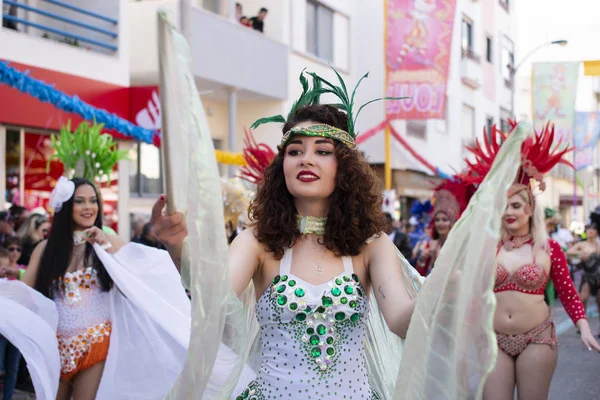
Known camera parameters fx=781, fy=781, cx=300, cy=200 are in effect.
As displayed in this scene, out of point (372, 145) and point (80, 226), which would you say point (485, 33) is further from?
point (80, 226)

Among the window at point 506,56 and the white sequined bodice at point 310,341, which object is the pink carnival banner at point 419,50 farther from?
the window at point 506,56

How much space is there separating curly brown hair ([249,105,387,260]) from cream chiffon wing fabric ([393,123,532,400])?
64cm

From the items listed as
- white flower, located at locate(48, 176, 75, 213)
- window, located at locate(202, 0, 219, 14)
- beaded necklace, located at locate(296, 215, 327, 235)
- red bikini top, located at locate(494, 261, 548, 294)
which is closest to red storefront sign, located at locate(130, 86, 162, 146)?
window, located at locate(202, 0, 219, 14)

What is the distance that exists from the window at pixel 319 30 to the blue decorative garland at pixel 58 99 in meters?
9.81

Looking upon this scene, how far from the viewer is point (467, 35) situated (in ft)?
102

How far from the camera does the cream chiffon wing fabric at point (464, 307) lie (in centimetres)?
215

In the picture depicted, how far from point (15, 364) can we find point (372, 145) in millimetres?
18432

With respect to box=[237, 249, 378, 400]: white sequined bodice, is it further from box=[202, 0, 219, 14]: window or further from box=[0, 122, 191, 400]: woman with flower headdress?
box=[202, 0, 219, 14]: window

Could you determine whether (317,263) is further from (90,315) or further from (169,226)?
(90,315)

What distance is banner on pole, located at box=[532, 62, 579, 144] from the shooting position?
20406 mm

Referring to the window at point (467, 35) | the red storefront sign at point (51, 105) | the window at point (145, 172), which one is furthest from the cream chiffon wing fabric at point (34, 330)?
the window at point (467, 35)

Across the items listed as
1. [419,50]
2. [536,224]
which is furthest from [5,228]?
[419,50]

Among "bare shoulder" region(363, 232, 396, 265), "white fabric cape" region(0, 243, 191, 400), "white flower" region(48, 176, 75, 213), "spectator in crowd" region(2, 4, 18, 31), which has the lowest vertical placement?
"white fabric cape" region(0, 243, 191, 400)

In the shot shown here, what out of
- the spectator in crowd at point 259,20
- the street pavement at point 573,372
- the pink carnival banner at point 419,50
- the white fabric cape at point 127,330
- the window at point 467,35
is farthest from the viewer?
the window at point 467,35
